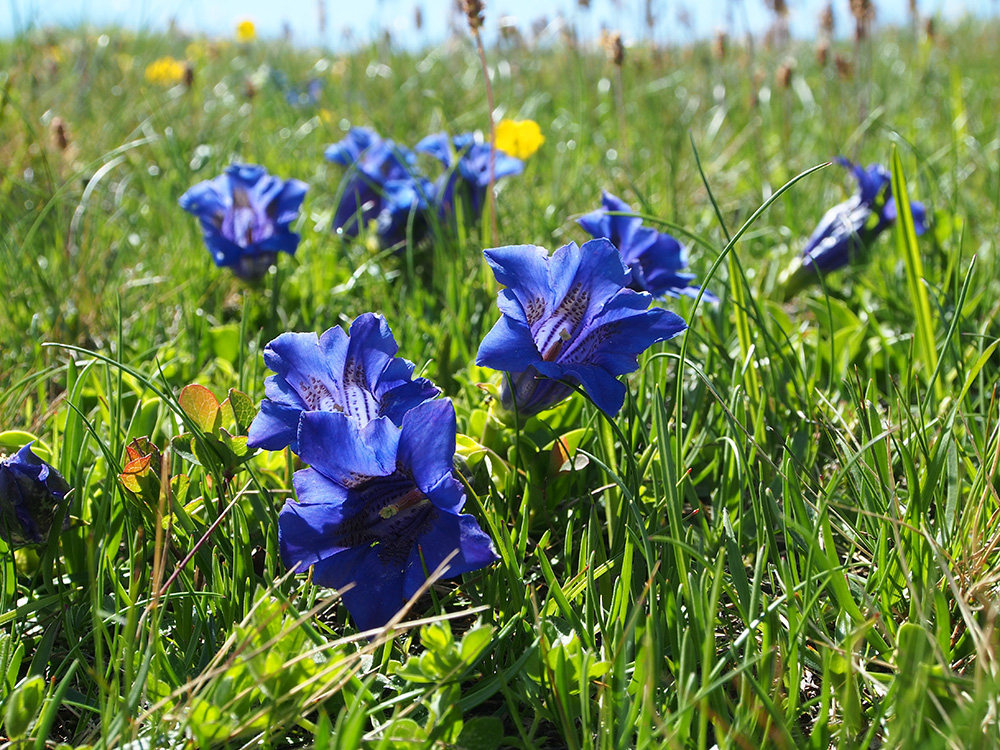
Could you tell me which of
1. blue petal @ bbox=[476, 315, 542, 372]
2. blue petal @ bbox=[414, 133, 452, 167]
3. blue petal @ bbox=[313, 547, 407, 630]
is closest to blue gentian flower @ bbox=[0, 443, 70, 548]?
blue petal @ bbox=[313, 547, 407, 630]

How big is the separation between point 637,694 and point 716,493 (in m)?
0.57

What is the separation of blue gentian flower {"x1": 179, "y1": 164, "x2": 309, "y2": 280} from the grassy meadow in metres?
0.13

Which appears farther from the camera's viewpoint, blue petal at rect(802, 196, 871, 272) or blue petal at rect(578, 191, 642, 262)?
blue petal at rect(802, 196, 871, 272)

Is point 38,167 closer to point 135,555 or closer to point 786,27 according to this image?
point 135,555

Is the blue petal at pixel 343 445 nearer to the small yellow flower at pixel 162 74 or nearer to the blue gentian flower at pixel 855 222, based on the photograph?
the blue gentian flower at pixel 855 222

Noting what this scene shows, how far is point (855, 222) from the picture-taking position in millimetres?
2539

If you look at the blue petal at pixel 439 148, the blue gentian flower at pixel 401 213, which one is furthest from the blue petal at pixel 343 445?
the blue petal at pixel 439 148

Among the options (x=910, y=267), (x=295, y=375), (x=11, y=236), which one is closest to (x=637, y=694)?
(x=295, y=375)

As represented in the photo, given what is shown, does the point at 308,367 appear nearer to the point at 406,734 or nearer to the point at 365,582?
the point at 365,582

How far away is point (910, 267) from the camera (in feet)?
6.68

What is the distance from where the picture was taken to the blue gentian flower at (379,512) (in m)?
1.20

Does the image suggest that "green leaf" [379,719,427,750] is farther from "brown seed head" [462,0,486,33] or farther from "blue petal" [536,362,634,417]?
"brown seed head" [462,0,486,33]

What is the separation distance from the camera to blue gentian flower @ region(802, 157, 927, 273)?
250 cm

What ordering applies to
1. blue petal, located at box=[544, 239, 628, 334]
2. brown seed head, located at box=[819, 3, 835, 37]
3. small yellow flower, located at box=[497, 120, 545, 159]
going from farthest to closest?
1. brown seed head, located at box=[819, 3, 835, 37]
2. small yellow flower, located at box=[497, 120, 545, 159]
3. blue petal, located at box=[544, 239, 628, 334]
